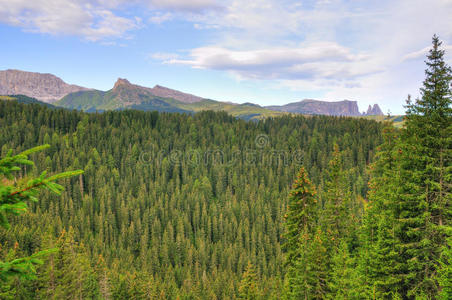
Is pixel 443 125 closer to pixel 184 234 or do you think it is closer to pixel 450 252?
pixel 450 252

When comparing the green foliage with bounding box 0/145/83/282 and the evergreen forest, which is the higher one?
the green foliage with bounding box 0/145/83/282

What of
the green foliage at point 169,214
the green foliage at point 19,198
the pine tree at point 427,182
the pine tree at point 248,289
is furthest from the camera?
the green foliage at point 169,214

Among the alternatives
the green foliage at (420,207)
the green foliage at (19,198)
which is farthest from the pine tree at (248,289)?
the green foliage at (19,198)

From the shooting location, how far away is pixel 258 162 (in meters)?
196

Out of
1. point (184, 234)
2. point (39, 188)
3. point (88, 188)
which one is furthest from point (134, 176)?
point (39, 188)

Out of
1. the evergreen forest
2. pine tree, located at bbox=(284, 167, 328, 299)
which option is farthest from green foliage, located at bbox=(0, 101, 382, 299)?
pine tree, located at bbox=(284, 167, 328, 299)

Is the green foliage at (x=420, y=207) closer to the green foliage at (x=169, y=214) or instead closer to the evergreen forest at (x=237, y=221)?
the evergreen forest at (x=237, y=221)

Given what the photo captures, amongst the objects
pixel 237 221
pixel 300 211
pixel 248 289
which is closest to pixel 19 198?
pixel 300 211

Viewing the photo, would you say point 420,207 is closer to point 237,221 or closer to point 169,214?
point 237,221

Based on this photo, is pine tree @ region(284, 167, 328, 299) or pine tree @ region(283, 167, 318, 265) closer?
pine tree @ region(284, 167, 328, 299)

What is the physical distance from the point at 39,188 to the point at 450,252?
19.9 metres

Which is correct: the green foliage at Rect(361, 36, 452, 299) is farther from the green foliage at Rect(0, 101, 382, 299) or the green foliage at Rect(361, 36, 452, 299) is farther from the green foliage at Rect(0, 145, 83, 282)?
the green foliage at Rect(0, 101, 382, 299)

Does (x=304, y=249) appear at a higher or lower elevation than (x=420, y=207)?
lower

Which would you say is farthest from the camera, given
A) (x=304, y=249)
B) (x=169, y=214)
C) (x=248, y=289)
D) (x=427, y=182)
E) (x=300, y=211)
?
(x=169, y=214)
